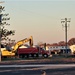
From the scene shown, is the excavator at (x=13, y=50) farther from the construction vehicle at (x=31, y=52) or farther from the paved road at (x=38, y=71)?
the paved road at (x=38, y=71)

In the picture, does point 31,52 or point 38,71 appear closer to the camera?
point 38,71

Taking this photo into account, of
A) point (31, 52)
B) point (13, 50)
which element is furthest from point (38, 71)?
point (31, 52)

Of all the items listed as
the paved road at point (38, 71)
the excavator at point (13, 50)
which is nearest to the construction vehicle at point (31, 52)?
the excavator at point (13, 50)

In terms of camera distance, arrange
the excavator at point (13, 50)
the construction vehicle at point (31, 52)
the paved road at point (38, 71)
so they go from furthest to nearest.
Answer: the construction vehicle at point (31, 52) < the excavator at point (13, 50) < the paved road at point (38, 71)

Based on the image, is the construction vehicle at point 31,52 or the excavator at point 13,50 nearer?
the excavator at point 13,50

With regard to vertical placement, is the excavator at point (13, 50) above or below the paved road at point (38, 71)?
above

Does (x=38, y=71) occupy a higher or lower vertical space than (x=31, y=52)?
lower

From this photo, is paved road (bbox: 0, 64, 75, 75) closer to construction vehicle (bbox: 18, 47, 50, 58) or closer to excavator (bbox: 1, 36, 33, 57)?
excavator (bbox: 1, 36, 33, 57)

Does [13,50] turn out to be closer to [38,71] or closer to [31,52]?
[31,52]

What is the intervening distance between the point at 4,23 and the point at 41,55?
1162 cm

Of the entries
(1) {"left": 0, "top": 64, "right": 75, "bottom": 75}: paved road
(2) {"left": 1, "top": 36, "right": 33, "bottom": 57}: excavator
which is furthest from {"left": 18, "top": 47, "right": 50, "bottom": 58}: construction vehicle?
(1) {"left": 0, "top": 64, "right": 75, "bottom": 75}: paved road

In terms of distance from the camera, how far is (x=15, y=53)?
73.1 m

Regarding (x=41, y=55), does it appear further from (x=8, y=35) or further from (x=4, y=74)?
(x=4, y=74)

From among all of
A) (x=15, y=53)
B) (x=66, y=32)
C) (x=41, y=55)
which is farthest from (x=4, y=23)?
(x=66, y=32)
